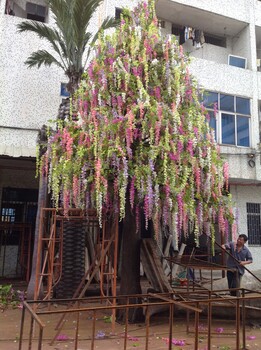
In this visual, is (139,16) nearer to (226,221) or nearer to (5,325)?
(226,221)

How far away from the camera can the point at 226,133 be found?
14.4 meters

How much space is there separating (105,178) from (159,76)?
233 centimetres

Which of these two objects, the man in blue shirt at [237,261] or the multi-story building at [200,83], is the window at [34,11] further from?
the man in blue shirt at [237,261]

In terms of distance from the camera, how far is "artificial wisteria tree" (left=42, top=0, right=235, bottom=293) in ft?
20.4

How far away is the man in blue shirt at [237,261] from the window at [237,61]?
9.50 metres

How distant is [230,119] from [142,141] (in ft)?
28.7

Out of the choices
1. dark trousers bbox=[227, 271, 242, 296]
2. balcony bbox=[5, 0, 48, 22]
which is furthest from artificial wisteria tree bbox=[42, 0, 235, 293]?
balcony bbox=[5, 0, 48, 22]

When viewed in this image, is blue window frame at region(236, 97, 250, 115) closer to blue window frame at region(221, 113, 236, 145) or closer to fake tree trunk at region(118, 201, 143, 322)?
blue window frame at region(221, 113, 236, 145)

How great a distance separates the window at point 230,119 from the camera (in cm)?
1424

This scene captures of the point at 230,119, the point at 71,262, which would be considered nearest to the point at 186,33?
the point at 230,119

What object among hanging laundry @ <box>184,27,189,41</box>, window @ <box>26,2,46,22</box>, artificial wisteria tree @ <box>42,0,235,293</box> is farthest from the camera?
hanging laundry @ <box>184,27,189,41</box>

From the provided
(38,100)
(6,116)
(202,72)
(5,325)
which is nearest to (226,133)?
(202,72)

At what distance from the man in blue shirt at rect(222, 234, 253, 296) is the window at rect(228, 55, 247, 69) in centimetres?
950

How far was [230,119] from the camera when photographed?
1447 cm
